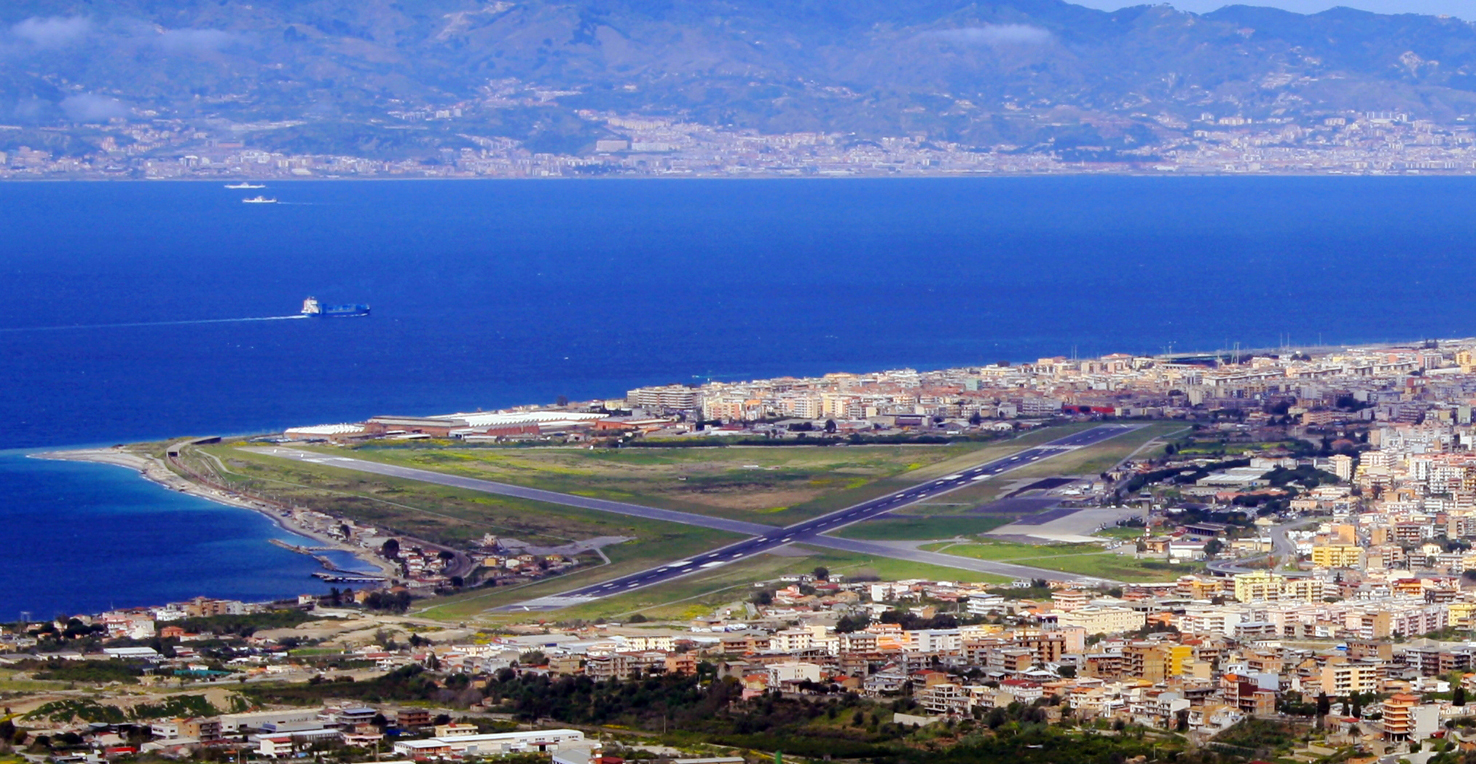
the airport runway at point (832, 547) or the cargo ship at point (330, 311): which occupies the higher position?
the cargo ship at point (330, 311)

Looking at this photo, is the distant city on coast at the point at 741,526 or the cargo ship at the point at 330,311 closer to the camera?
A: the distant city on coast at the point at 741,526

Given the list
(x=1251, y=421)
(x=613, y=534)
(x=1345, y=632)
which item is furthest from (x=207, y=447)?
(x=1345, y=632)

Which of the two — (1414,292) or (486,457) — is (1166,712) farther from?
(1414,292)

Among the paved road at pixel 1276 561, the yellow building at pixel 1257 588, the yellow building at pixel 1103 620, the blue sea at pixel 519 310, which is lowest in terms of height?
the yellow building at pixel 1103 620

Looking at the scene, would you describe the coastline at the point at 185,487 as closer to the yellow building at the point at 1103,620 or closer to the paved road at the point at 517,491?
the paved road at the point at 517,491

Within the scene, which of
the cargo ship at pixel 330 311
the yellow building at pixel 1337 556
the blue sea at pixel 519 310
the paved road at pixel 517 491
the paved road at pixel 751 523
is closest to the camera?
the paved road at pixel 751 523

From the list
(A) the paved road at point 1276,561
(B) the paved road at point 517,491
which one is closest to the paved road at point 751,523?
(B) the paved road at point 517,491

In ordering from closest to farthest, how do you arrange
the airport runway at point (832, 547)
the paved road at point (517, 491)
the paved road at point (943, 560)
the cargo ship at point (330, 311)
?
the airport runway at point (832, 547) < the paved road at point (943, 560) < the paved road at point (517, 491) < the cargo ship at point (330, 311)

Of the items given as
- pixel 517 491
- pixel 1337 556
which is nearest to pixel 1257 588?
pixel 1337 556
